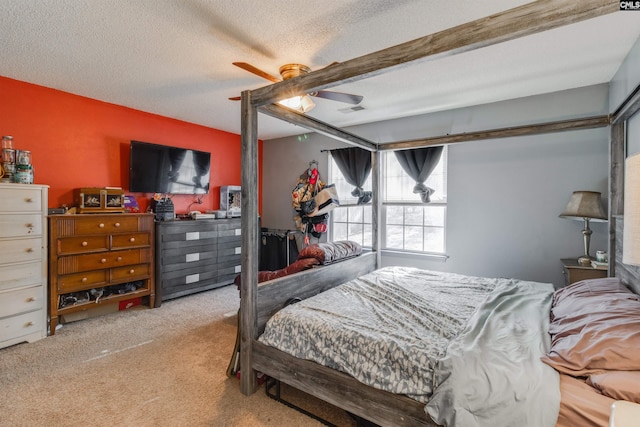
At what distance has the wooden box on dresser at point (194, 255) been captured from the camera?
3887mm

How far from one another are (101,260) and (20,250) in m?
0.69

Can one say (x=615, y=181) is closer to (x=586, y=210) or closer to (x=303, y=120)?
(x=586, y=210)

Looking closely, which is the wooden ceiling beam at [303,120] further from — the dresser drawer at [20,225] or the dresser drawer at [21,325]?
the dresser drawer at [21,325]

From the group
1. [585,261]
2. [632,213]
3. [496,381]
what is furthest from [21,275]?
[585,261]

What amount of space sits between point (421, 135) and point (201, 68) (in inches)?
109

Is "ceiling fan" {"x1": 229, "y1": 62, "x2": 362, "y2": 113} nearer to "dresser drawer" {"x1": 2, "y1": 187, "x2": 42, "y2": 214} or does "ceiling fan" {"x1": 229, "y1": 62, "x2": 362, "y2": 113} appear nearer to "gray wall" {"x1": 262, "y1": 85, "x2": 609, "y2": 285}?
"gray wall" {"x1": 262, "y1": 85, "x2": 609, "y2": 285}

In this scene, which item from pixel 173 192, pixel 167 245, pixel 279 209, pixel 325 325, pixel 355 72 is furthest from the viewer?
pixel 279 209

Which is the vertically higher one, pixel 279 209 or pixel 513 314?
pixel 279 209

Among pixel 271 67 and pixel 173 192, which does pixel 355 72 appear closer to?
pixel 271 67

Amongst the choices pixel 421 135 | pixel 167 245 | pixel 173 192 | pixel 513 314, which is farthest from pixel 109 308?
pixel 421 135

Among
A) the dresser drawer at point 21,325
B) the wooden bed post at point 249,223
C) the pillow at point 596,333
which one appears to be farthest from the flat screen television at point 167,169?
the pillow at point 596,333

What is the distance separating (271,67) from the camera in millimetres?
2707

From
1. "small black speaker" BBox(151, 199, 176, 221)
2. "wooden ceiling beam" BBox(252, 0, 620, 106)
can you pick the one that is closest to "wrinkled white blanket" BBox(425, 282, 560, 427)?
"wooden ceiling beam" BBox(252, 0, 620, 106)

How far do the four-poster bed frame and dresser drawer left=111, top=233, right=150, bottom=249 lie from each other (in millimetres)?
2309
